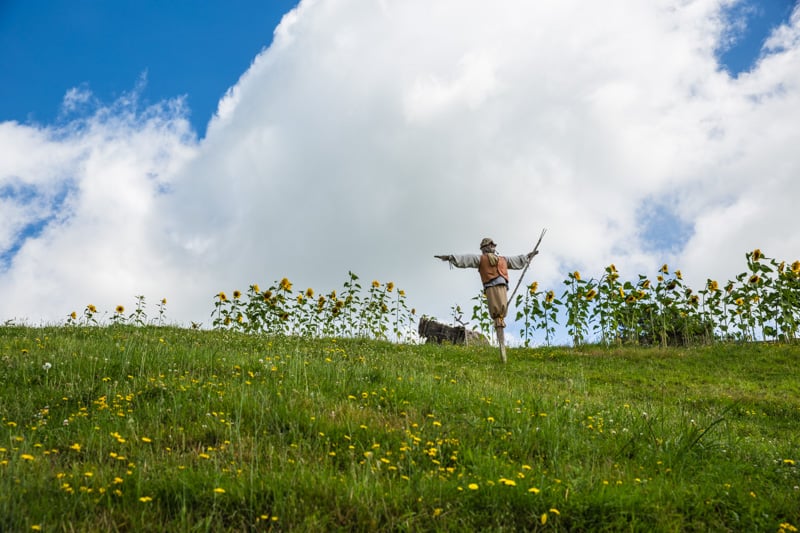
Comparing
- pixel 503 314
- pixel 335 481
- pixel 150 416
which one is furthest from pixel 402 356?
pixel 335 481

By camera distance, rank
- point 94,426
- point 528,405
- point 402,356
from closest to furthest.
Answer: point 94,426 → point 528,405 → point 402,356

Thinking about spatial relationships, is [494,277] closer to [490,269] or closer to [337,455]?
[490,269]

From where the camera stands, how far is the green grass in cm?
467

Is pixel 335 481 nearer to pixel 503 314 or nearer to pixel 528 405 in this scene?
pixel 528 405

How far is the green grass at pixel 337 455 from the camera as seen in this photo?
4.67 m

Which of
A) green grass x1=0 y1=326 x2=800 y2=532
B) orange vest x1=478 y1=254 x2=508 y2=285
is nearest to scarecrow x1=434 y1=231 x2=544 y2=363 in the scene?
orange vest x1=478 y1=254 x2=508 y2=285

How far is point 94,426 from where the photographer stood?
628 cm

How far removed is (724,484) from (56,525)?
18.0 ft

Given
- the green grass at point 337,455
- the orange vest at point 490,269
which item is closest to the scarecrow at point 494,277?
the orange vest at point 490,269

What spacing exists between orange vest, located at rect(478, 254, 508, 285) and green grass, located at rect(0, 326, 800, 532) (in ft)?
19.7

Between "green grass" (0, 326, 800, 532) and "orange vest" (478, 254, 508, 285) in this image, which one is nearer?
"green grass" (0, 326, 800, 532)

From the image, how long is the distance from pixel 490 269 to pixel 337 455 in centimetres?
1081

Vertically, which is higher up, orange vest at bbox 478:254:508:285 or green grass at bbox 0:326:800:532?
orange vest at bbox 478:254:508:285

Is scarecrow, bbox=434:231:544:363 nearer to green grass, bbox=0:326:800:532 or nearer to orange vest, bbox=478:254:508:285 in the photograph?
orange vest, bbox=478:254:508:285
